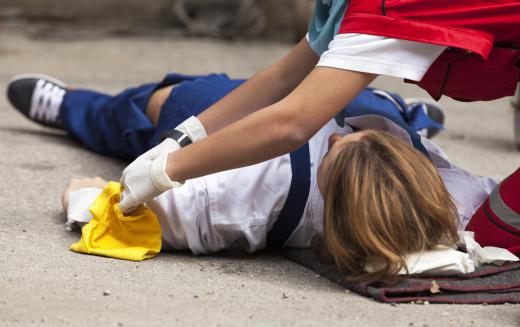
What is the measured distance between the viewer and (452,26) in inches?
64.4

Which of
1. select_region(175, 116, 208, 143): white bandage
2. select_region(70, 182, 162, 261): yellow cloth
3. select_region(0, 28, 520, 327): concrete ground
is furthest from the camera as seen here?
select_region(175, 116, 208, 143): white bandage

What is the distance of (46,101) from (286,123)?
4.66 ft

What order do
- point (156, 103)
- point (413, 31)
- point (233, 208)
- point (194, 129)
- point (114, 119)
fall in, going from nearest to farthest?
point (413, 31) → point (233, 208) → point (194, 129) → point (156, 103) → point (114, 119)

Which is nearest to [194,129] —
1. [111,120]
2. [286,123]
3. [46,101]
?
[286,123]

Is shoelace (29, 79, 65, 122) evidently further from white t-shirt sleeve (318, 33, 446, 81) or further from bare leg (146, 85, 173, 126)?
white t-shirt sleeve (318, 33, 446, 81)

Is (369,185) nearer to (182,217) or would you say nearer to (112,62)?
(182,217)

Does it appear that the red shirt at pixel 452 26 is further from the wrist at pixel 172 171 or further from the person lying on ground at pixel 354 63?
the wrist at pixel 172 171

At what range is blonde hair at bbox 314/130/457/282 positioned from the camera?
1.64 metres

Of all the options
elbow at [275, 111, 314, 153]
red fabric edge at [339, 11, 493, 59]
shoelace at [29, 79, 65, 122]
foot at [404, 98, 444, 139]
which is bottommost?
shoelace at [29, 79, 65, 122]

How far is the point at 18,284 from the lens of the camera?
66.2 inches

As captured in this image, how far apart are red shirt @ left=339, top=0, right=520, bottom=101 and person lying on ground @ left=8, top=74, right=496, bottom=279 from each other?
0.65 feet

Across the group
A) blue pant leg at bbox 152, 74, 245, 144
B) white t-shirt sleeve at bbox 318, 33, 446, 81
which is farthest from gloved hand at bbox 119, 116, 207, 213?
blue pant leg at bbox 152, 74, 245, 144

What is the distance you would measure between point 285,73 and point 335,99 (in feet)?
1.31

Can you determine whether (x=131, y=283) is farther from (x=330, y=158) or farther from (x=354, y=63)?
(x=354, y=63)
